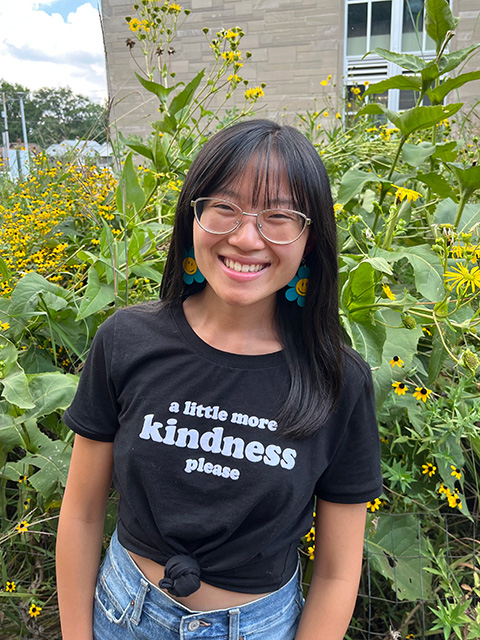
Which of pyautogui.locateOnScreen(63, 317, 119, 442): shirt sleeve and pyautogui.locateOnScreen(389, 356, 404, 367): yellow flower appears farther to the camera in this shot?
pyautogui.locateOnScreen(389, 356, 404, 367): yellow flower

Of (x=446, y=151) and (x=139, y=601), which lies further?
(x=446, y=151)

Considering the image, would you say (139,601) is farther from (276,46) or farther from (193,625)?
(276,46)

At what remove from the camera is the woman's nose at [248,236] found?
71cm

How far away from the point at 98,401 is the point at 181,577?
0.26 metres

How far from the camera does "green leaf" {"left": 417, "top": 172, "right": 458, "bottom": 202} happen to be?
125cm

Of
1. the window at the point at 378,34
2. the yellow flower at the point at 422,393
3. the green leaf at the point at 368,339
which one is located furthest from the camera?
the window at the point at 378,34

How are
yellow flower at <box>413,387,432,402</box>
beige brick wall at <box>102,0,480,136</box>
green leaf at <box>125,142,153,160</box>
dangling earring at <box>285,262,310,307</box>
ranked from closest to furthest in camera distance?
1. dangling earring at <box>285,262,310,307</box>
2. yellow flower at <box>413,387,432,402</box>
3. green leaf at <box>125,142,153,160</box>
4. beige brick wall at <box>102,0,480,136</box>

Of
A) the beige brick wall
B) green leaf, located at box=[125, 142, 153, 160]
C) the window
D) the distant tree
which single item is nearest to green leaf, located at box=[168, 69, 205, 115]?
green leaf, located at box=[125, 142, 153, 160]

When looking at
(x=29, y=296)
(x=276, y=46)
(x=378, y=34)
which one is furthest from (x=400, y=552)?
(x=378, y=34)

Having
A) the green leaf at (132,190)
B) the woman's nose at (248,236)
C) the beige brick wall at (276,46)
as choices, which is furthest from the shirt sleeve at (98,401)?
the beige brick wall at (276,46)

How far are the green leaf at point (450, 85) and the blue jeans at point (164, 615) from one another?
1.00 meters

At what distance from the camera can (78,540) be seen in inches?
33.2

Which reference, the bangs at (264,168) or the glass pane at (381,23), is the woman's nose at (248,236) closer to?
the bangs at (264,168)

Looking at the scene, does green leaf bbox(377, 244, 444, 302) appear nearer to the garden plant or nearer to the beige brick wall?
the garden plant
